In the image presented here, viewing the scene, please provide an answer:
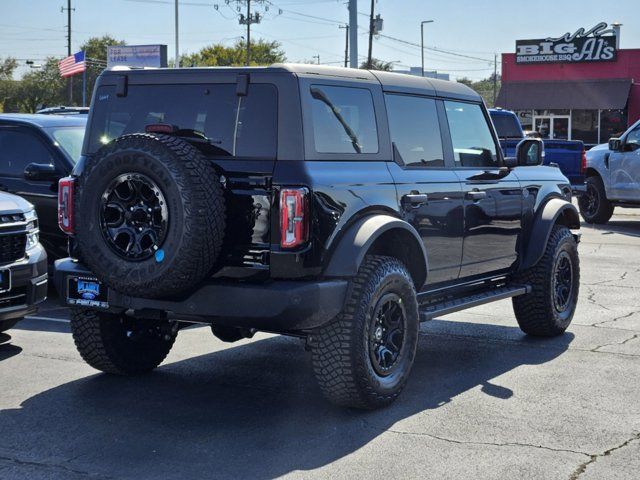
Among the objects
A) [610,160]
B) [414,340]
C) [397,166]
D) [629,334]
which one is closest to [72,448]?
[414,340]

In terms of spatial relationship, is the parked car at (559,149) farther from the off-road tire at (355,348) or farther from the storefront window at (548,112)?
the storefront window at (548,112)

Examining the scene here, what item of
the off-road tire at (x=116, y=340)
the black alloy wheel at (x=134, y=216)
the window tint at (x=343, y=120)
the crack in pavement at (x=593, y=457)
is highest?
the window tint at (x=343, y=120)

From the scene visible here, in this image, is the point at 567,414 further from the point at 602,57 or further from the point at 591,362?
the point at 602,57

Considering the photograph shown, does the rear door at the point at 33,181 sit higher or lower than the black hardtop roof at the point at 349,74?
lower

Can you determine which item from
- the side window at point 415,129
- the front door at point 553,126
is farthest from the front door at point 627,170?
the front door at point 553,126

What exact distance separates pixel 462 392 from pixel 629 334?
8.38 feet

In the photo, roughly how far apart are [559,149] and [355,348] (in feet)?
51.4

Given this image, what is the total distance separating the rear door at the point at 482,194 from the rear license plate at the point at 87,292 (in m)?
2.57

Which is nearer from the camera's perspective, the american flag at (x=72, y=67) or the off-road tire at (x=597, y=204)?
the off-road tire at (x=597, y=204)

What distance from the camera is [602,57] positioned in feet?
153

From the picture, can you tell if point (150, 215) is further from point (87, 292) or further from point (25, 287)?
point (25, 287)

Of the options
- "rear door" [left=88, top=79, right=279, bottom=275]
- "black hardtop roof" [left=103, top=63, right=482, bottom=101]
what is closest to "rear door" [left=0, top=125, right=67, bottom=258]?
"black hardtop roof" [left=103, top=63, right=482, bottom=101]

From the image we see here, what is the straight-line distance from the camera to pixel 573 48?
4697cm

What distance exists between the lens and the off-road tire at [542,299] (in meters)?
7.82
